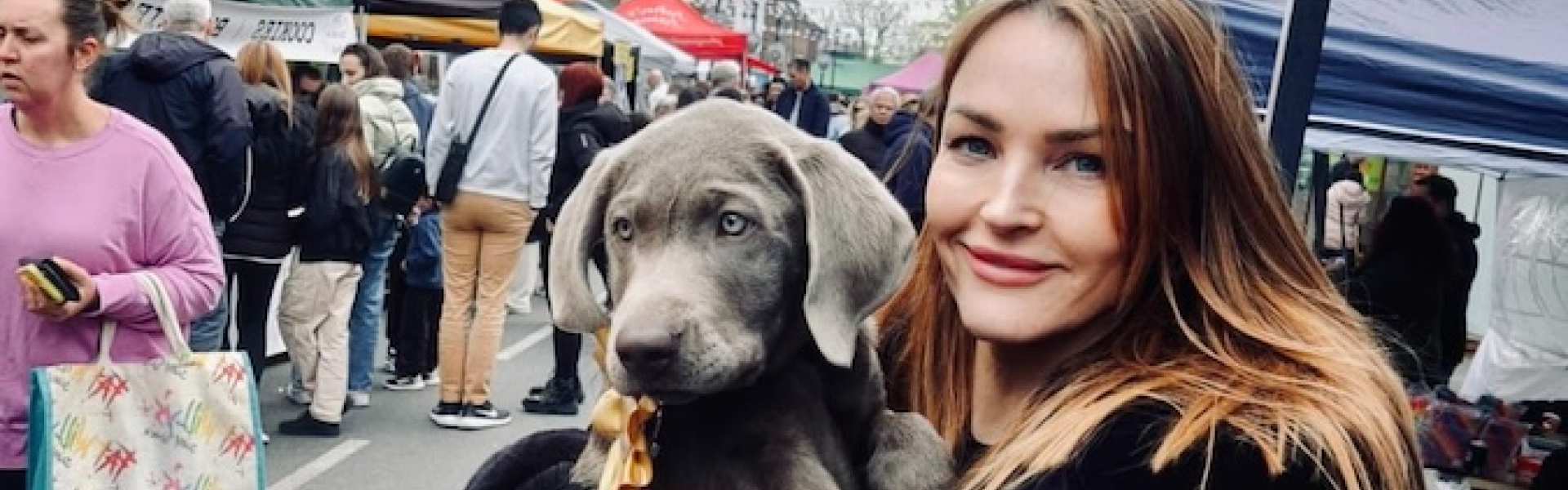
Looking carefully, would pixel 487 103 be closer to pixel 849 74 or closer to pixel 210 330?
pixel 210 330

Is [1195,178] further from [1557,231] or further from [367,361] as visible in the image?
[367,361]

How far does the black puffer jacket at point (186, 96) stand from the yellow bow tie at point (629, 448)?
4.65 metres

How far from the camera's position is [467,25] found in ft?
45.0

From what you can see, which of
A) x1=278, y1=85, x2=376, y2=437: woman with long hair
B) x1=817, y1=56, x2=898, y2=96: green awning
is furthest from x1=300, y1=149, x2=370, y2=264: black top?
x1=817, y1=56, x2=898, y2=96: green awning

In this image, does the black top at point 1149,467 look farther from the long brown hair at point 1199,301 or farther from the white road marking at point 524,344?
the white road marking at point 524,344

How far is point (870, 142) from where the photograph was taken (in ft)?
31.7

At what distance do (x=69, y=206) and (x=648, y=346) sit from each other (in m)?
2.38

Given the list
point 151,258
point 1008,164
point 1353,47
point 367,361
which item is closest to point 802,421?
point 1008,164

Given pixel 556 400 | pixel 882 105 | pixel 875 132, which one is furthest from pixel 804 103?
pixel 556 400

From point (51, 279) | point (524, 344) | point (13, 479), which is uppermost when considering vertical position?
point (51, 279)

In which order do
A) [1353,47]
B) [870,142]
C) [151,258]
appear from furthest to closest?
[870,142] < [1353,47] < [151,258]

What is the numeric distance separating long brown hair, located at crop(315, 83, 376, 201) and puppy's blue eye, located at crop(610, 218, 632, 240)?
18.5 feet

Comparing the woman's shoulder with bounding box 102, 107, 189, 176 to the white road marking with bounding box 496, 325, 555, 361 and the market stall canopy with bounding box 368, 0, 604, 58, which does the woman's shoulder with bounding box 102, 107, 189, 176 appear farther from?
the market stall canopy with bounding box 368, 0, 604, 58

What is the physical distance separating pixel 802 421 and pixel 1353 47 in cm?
275
